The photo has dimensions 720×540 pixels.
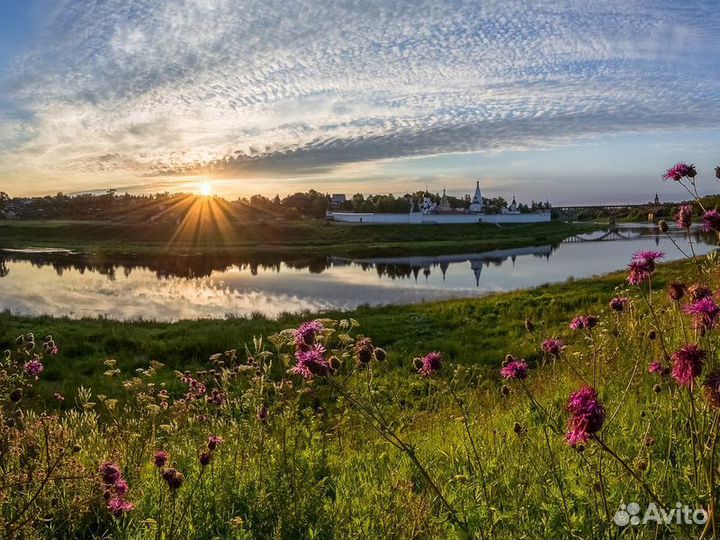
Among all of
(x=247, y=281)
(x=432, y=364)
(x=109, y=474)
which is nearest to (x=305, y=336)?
(x=432, y=364)

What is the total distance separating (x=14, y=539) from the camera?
9.03 feet

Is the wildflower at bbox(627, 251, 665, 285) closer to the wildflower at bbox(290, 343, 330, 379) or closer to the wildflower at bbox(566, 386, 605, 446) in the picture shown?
the wildflower at bbox(566, 386, 605, 446)

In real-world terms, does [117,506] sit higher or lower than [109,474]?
lower

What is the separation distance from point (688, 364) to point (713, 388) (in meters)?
0.13

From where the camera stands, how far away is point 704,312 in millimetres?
2188

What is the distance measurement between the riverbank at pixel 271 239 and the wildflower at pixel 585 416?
62.0 meters

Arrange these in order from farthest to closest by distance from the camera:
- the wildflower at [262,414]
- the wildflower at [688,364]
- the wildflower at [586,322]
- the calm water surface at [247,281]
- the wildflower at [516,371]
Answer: the calm water surface at [247,281]
the wildflower at [262,414]
the wildflower at [586,322]
the wildflower at [516,371]
the wildflower at [688,364]

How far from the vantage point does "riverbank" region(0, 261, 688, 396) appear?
14625 mm

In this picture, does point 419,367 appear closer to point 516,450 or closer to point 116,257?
point 516,450

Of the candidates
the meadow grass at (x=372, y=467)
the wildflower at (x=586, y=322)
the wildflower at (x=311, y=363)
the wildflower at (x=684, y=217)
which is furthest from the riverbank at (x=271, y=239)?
the wildflower at (x=311, y=363)

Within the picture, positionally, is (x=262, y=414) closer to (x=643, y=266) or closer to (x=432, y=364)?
(x=432, y=364)

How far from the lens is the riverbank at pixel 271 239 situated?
69.1 m

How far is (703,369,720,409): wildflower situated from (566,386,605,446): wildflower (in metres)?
0.37

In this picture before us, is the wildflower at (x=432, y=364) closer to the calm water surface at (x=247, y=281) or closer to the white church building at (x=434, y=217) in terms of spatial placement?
the calm water surface at (x=247, y=281)
